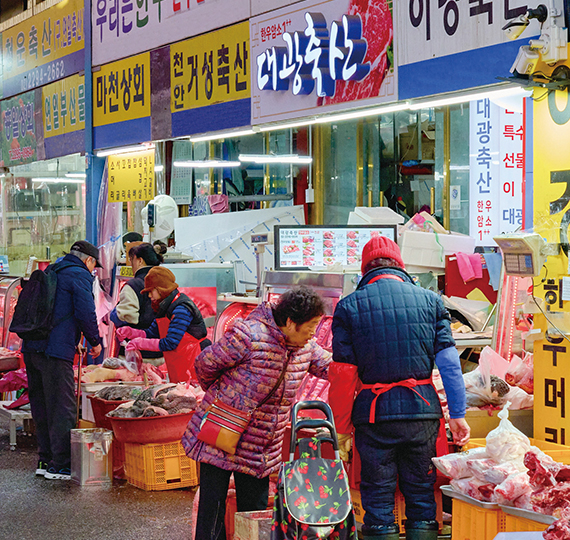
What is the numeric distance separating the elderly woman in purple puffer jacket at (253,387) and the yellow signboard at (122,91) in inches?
229

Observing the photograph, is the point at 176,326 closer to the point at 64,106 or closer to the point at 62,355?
the point at 62,355

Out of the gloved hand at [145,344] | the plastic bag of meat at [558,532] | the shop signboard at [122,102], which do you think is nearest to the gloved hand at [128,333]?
the gloved hand at [145,344]

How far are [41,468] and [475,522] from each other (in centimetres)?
449

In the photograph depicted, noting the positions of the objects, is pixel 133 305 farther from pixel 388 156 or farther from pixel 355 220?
pixel 388 156

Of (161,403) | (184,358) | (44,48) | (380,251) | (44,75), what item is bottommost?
(161,403)

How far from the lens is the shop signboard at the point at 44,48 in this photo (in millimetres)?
10867

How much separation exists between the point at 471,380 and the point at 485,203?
442 centimetres

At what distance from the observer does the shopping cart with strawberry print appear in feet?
11.9

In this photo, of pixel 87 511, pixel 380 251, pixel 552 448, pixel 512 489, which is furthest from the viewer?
pixel 87 511

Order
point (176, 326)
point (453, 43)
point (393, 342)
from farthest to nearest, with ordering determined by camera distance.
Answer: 1. point (176, 326)
2. point (453, 43)
3. point (393, 342)

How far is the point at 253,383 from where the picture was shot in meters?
4.35

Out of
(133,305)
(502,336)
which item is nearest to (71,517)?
(133,305)

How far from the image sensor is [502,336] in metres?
7.23

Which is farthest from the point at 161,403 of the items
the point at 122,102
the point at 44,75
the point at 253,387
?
the point at 44,75
